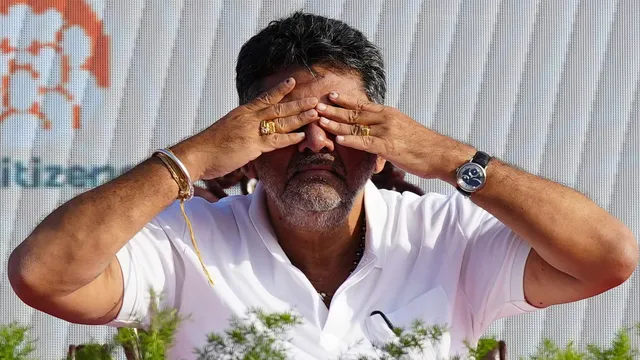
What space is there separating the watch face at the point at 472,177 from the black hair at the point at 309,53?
0.34 m

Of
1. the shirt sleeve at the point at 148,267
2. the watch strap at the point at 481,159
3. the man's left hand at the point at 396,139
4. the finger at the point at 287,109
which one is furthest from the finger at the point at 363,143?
the shirt sleeve at the point at 148,267

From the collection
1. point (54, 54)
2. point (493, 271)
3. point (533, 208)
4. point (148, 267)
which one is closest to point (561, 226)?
point (533, 208)

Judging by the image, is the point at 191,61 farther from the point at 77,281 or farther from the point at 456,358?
the point at 456,358

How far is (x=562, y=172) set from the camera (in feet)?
11.4

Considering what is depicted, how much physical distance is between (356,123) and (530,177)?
413 millimetres

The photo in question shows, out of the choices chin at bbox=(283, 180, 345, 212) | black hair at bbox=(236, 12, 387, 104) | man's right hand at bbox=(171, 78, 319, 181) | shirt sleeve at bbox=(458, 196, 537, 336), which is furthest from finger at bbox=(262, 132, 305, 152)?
shirt sleeve at bbox=(458, 196, 537, 336)

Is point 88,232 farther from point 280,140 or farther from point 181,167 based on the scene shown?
point 280,140

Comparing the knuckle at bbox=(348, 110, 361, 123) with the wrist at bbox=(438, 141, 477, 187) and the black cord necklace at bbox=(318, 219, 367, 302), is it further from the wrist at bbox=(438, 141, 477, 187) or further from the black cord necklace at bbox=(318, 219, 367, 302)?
the black cord necklace at bbox=(318, 219, 367, 302)

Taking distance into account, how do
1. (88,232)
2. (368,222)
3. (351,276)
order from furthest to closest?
(368,222) < (351,276) < (88,232)

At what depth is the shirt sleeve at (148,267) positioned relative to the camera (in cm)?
219

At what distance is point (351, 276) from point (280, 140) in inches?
14.0

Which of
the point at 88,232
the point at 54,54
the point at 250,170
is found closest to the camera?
the point at 88,232

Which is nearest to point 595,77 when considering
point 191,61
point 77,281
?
point 191,61

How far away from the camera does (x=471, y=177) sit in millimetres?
2178
